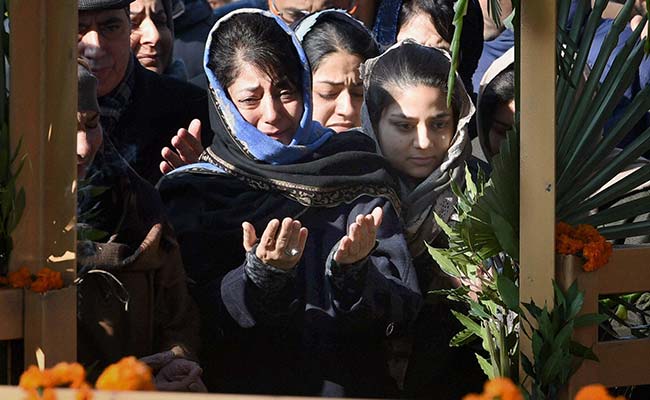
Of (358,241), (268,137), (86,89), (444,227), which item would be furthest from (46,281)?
(444,227)

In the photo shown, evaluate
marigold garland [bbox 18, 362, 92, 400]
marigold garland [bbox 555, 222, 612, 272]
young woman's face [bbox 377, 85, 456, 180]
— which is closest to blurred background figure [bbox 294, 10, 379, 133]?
young woman's face [bbox 377, 85, 456, 180]

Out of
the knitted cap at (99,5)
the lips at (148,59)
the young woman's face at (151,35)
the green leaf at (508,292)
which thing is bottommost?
the green leaf at (508,292)

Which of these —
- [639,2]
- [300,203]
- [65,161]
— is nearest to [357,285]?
A: [300,203]

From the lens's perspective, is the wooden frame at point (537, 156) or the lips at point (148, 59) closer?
the wooden frame at point (537, 156)

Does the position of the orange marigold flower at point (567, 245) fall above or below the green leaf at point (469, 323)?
above

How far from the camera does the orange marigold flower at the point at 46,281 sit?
3.63 m

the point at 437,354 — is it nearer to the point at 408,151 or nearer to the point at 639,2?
the point at 408,151

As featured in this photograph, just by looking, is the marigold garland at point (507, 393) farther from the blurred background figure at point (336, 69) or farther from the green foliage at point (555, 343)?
the blurred background figure at point (336, 69)

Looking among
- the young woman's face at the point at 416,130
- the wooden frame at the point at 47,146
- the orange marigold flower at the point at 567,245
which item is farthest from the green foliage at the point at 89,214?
the orange marigold flower at the point at 567,245

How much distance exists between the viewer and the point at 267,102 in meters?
4.10

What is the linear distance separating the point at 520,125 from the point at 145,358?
4.86 feet

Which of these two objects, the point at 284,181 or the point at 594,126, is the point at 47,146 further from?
the point at 594,126

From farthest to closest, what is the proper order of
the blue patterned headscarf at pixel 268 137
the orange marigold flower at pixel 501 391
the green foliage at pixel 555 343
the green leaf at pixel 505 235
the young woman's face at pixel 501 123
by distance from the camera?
the young woman's face at pixel 501 123 < the blue patterned headscarf at pixel 268 137 < the green leaf at pixel 505 235 < the green foliage at pixel 555 343 < the orange marigold flower at pixel 501 391

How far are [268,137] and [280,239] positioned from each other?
36 cm
